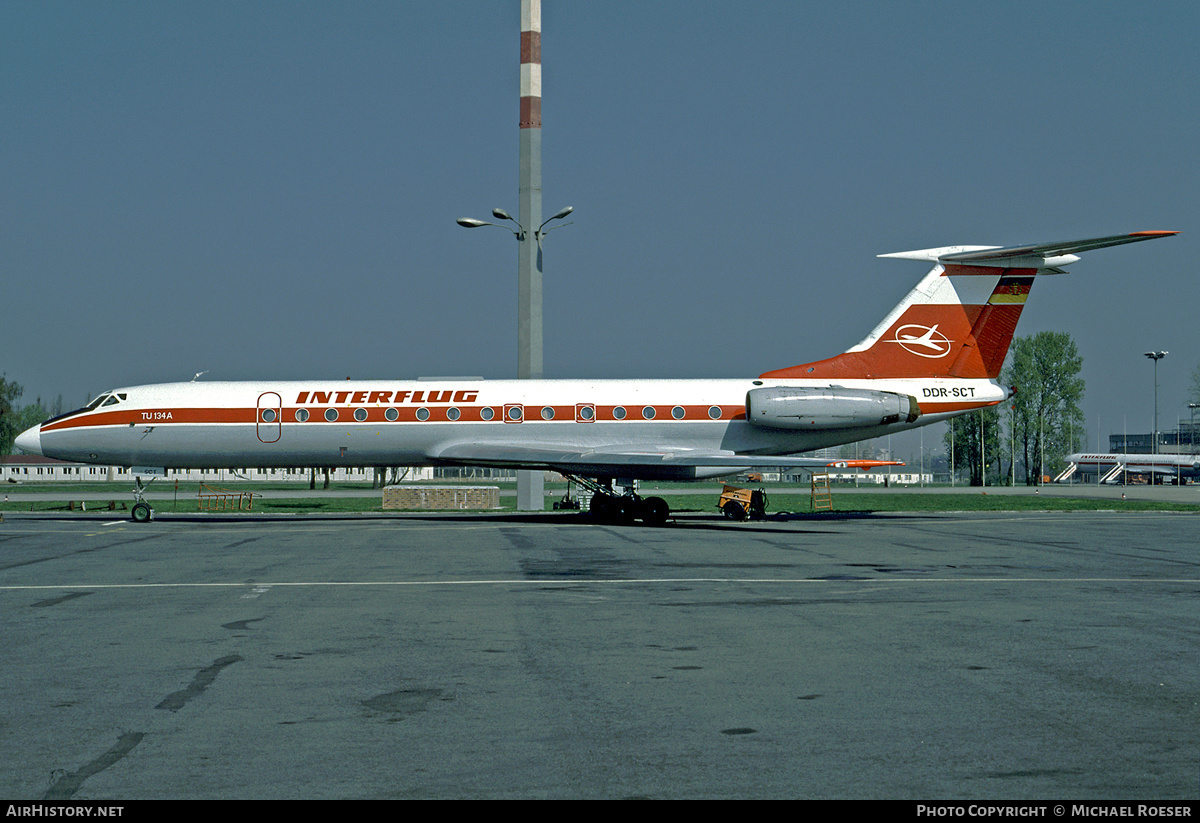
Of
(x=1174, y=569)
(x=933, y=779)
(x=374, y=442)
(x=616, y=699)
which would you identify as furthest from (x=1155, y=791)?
(x=374, y=442)

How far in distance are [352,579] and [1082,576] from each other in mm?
10343

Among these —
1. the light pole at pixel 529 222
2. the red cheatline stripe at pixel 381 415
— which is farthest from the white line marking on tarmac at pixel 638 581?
the light pole at pixel 529 222

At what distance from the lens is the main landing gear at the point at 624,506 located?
1089 inches

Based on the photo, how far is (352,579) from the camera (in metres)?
14.8

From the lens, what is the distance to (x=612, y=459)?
26406 mm

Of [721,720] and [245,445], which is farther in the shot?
[245,445]

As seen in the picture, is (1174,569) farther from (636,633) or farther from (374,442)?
(374,442)

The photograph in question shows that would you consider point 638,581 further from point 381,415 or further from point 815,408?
point 381,415

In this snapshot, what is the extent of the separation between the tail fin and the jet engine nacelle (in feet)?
5.73

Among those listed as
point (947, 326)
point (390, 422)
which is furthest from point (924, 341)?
point (390, 422)

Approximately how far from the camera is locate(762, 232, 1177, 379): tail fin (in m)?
30.4

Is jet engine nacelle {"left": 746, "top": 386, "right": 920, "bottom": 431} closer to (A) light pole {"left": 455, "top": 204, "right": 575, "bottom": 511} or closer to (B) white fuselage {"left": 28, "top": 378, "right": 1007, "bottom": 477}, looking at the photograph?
(B) white fuselage {"left": 28, "top": 378, "right": 1007, "bottom": 477}

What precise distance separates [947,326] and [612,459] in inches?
442

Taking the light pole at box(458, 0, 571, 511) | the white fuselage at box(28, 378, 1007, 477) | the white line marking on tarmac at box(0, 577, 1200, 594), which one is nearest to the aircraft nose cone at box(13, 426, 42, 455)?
the white fuselage at box(28, 378, 1007, 477)
